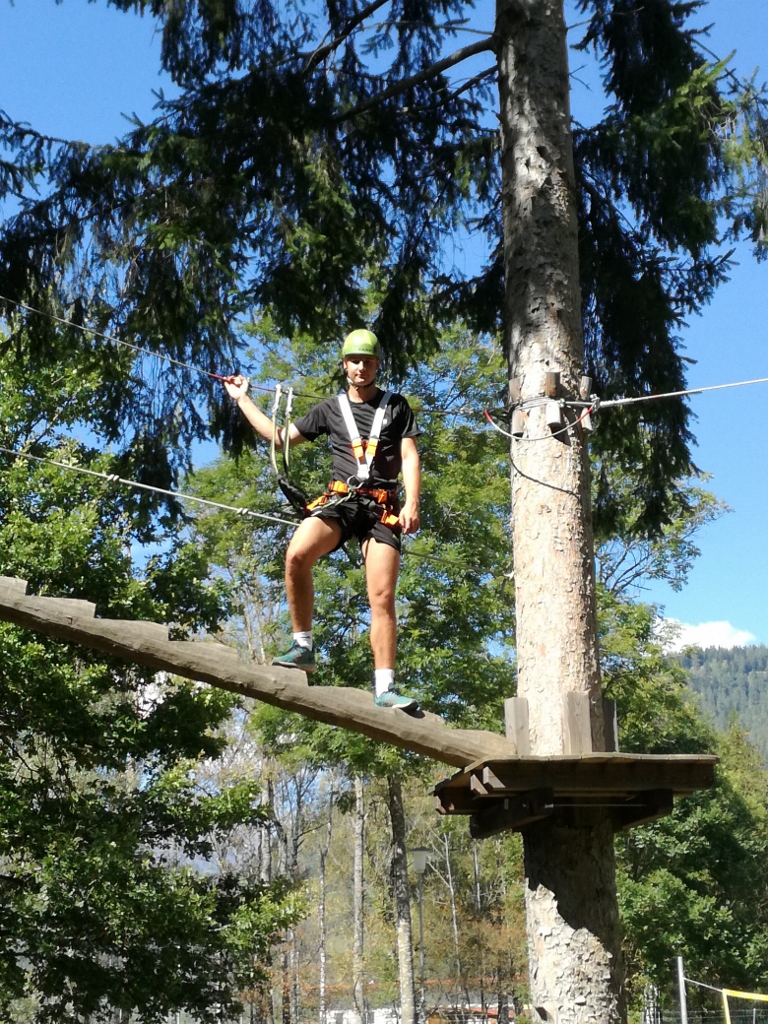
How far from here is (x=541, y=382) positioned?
5203mm

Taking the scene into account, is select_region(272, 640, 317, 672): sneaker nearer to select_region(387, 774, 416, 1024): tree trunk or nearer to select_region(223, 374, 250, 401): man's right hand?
select_region(223, 374, 250, 401): man's right hand

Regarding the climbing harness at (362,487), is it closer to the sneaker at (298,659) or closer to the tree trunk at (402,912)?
the sneaker at (298,659)

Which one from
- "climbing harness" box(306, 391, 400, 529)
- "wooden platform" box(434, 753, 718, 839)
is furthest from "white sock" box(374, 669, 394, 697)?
"climbing harness" box(306, 391, 400, 529)

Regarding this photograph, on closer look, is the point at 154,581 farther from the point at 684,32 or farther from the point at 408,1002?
the point at 684,32

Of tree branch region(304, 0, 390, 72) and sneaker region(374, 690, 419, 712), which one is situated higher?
tree branch region(304, 0, 390, 72)

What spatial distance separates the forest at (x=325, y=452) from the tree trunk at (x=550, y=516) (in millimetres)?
21

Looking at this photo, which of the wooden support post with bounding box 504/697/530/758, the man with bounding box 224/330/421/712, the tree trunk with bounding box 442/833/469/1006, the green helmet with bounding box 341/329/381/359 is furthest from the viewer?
the tree trunk with bounding box 442/833/469/1006

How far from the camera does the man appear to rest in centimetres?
471

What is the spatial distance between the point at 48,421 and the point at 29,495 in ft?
3.83

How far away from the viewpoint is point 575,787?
427 centimetres

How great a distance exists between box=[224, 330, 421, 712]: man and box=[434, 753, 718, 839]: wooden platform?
0.57 metres

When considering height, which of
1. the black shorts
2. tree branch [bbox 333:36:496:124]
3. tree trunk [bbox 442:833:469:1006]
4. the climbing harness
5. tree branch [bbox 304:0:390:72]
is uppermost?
tree branch [bbox 304:0:390:72]

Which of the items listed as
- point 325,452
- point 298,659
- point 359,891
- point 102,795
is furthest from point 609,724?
point 359,891

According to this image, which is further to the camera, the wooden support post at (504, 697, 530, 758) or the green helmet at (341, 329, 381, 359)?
the green helmet at (341, 329, 381, 359)
